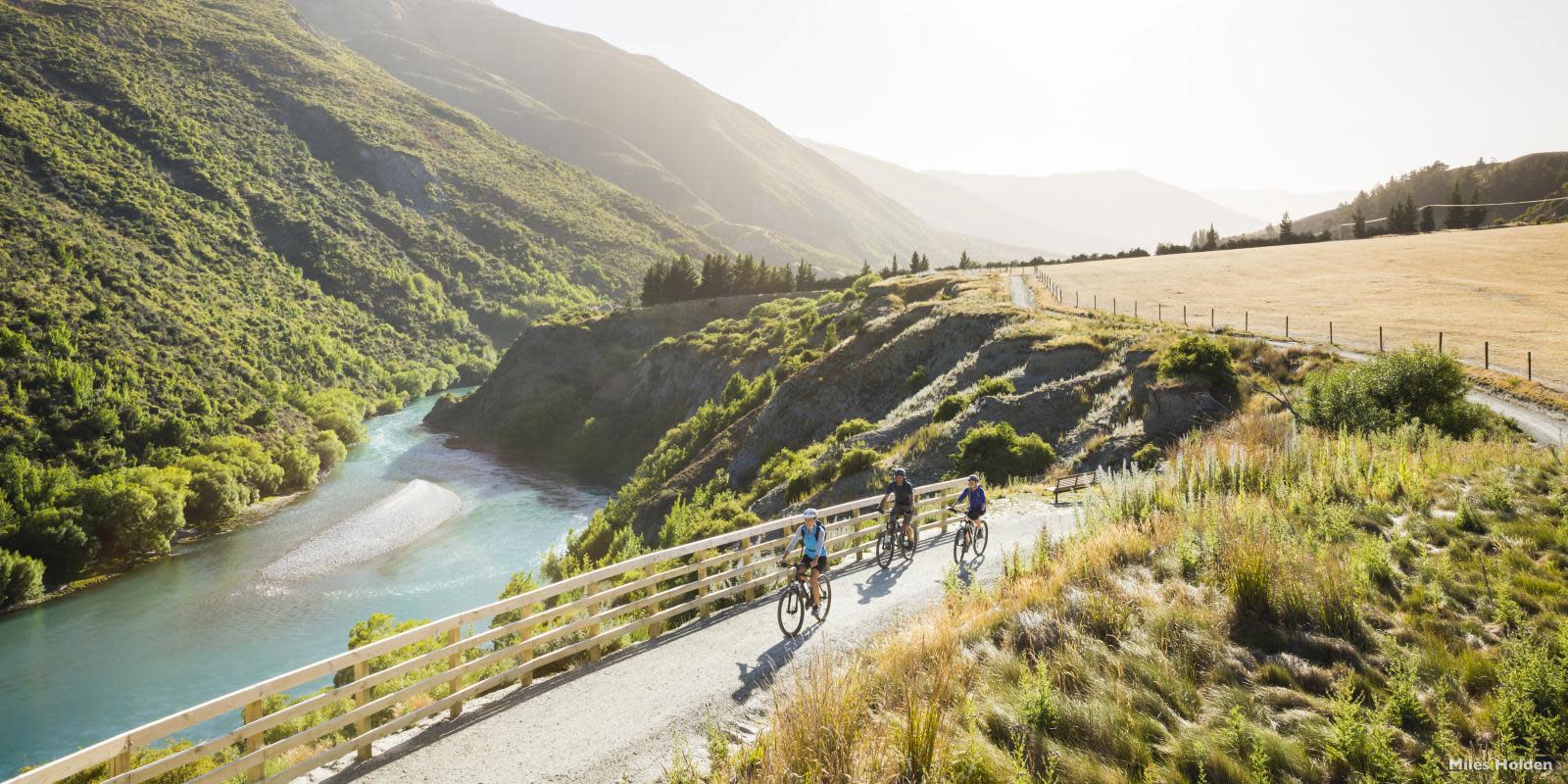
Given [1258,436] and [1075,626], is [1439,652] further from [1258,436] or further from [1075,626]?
[1258,436]

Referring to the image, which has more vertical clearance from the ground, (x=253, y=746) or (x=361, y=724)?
(x=253, y=746)

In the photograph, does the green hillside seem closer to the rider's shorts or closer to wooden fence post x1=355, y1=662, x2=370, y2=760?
wooden fence post x1=355, y1=662, x2=370, y2=760

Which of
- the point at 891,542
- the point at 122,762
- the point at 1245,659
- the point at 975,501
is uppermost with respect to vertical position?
the point at 122,762

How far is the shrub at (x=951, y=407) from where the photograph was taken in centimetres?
3147

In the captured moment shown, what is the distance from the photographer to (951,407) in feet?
104

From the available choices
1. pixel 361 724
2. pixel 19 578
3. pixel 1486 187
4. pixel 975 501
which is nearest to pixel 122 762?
pixel 361 724

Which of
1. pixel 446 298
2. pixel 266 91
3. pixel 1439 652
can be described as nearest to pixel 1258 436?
pixel 1439 652

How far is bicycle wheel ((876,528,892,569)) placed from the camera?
16.4 metres

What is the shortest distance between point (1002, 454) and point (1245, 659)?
20334mm

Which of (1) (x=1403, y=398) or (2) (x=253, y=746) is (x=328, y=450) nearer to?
(2) (x=253, y=746)

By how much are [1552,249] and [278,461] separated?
4109 inches

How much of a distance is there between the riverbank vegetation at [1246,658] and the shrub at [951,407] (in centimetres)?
2057

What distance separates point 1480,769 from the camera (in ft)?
16.0

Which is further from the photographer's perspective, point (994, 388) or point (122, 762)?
point (994, 388)
